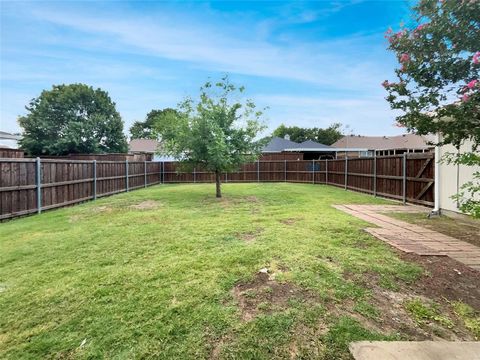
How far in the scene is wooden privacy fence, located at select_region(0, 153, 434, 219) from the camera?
7094 millimetres

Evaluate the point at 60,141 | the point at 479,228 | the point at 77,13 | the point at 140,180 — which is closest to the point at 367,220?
the point at 479,228

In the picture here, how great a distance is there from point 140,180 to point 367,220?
13.0 meters

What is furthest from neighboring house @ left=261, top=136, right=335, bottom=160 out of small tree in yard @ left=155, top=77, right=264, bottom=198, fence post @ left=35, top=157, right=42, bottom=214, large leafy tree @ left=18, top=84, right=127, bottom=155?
fence post @ left=35, top=157, right=42, bottom=214

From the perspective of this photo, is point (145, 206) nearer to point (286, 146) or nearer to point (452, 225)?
point (452, 225)

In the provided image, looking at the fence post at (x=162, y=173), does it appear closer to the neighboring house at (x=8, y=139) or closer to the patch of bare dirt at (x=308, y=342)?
the neighboring house at (x=8, y=139)

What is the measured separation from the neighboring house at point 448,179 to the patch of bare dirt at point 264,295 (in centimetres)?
523

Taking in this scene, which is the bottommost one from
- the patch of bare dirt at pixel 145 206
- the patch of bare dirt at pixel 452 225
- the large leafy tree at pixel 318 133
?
the patch of bare dirt at pixel 145 206

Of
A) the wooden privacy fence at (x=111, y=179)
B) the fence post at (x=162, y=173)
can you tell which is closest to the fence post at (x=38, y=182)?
the wooden privacy fence at (x=111, y=179)

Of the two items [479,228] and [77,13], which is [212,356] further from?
[77,13]

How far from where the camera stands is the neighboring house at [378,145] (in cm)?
2864

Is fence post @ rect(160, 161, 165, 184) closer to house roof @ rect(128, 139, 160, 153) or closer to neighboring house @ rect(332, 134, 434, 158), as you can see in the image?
house roof @ rect(128, 139, 160, 153)

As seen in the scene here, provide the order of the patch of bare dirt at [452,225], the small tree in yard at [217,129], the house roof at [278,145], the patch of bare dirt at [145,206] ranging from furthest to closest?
the house roof at [278,145]
the small tree in yard at [217,129]
the patch of bare dirt at [145,206]
the patch of bare dirt at [452,225]

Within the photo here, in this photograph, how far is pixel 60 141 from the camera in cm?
2556

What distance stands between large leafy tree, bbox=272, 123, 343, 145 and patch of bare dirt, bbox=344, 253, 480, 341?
4880 cm
